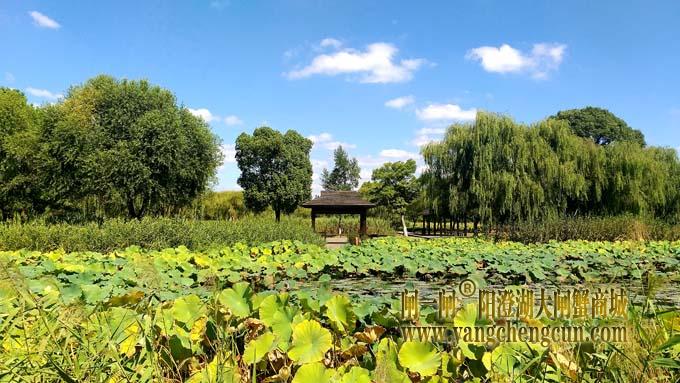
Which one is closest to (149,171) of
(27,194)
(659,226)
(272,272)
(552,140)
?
(27,194)

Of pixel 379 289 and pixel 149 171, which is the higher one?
pixel 149 171

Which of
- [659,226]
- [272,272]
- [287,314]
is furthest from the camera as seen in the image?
[659,226]

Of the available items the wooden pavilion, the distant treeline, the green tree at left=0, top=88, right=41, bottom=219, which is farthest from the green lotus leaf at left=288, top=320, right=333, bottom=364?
the green tree at left=0, top=88, right=41, bottom=219

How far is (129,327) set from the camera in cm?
185

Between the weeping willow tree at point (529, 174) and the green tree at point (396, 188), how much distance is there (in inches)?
691

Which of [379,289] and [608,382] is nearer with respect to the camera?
[608,382]

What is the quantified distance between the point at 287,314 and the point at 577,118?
4835 centimetres

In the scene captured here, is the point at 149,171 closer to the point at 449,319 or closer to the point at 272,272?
the point at 272,272

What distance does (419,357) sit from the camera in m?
1.66

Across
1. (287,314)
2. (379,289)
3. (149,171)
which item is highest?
(149,171)

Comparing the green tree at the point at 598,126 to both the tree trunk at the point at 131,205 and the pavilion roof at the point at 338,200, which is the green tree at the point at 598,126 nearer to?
the pavilion roof at the point at 338,200

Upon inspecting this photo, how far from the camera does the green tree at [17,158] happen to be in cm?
2133

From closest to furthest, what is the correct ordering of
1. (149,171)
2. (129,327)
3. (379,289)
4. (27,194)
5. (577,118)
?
(129,327), (379,289), (149,171), (27,194), (577,118)

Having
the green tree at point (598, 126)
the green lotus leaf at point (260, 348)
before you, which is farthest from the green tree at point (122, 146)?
the green tree at point (598, 126)
